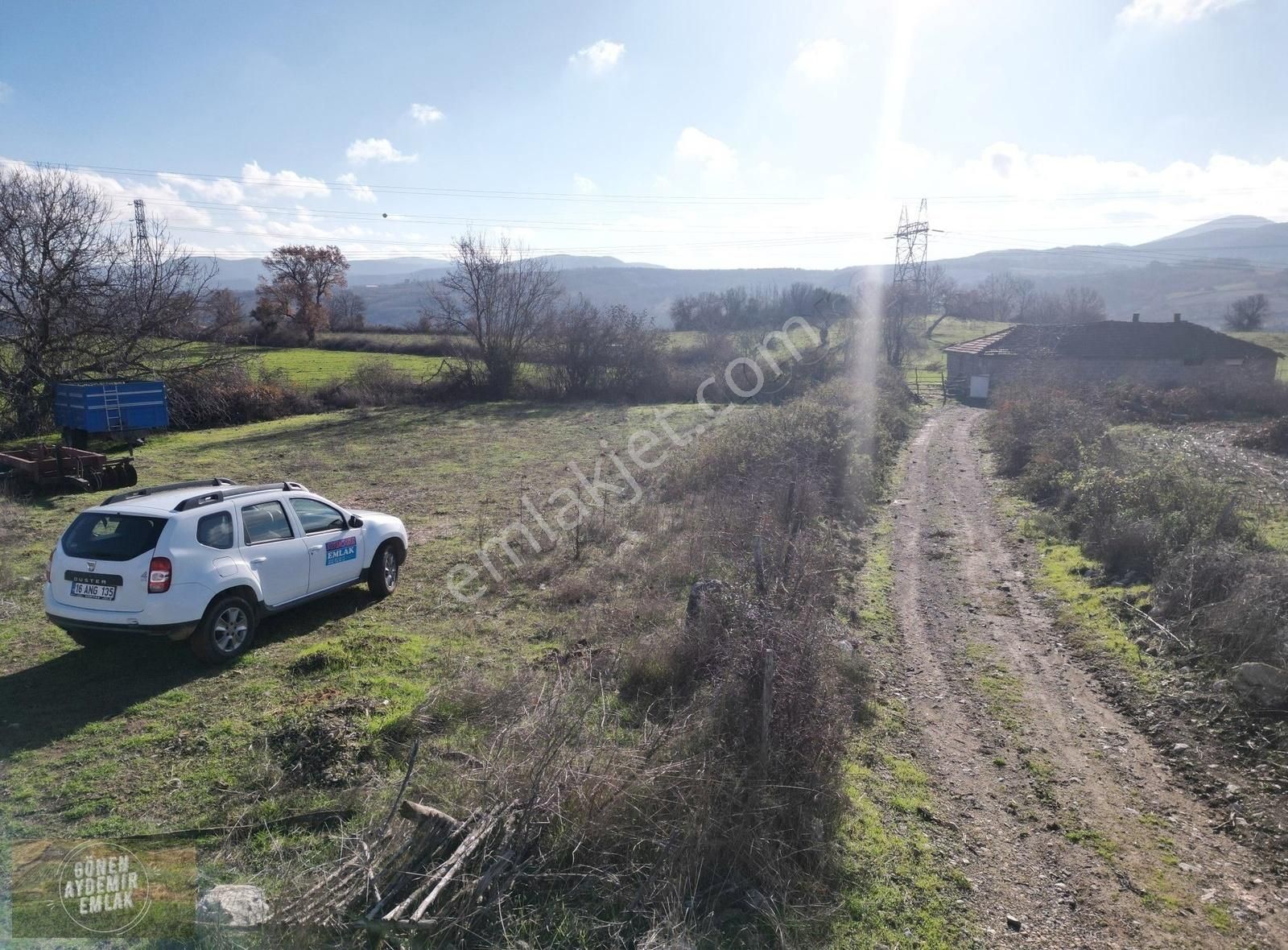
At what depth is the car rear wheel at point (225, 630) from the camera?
7.28m

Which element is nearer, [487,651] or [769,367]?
[487,651]

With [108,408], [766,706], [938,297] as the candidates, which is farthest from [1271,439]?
[938,297]

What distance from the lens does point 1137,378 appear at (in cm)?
3869

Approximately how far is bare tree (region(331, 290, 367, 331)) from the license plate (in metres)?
55.1

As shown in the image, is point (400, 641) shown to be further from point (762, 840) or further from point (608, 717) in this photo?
point (762, 840)

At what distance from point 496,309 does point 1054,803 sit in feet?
117

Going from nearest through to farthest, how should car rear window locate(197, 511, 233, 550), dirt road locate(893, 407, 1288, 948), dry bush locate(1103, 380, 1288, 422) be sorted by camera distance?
dirt road locate(893, 407, 1288, 948)
car rear window locate(197, 511, 233, 550)
dry bush locate(1103, 380, 1288, 422)

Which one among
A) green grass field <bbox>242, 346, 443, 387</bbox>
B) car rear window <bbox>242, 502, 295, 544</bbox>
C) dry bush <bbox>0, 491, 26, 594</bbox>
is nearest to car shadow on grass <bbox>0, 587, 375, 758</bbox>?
car rear window <bbox>242, 502, 295, 544</bbox>

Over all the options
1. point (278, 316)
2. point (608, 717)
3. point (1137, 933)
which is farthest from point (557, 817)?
point (278, 316)

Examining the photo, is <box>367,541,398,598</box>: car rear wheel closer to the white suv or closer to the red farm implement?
the white suv

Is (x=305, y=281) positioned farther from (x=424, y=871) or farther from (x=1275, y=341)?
(x=1275, y=341)

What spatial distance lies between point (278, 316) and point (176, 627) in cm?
5265

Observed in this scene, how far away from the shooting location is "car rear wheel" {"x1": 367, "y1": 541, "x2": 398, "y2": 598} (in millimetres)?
9727

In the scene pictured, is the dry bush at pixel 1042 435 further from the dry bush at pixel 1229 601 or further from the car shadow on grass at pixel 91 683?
the car shadow on grass at pixel 91 683
